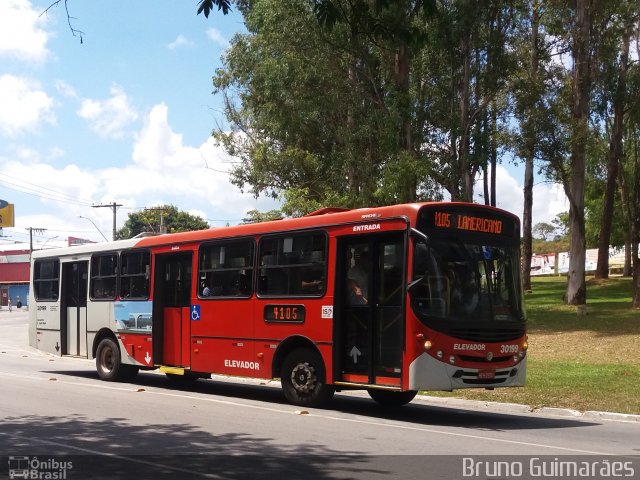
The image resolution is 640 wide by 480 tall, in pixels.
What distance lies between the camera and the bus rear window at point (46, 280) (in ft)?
64.8

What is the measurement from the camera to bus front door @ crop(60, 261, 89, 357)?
19.0 meters

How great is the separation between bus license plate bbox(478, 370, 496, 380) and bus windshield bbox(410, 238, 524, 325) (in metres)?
0.75

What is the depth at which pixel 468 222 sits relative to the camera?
12.3 m

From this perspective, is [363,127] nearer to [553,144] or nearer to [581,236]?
[553,144]

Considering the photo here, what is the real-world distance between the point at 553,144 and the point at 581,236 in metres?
6.41

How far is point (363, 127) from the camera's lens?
29578 mm

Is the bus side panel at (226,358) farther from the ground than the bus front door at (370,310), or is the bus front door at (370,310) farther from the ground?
the bus front door at (370,310)

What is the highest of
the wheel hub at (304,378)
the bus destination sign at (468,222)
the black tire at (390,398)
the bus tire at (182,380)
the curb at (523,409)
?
the bus destination sign at (468,222)

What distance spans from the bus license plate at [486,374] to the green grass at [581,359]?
2319mm

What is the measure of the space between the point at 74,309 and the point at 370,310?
31.7 ft

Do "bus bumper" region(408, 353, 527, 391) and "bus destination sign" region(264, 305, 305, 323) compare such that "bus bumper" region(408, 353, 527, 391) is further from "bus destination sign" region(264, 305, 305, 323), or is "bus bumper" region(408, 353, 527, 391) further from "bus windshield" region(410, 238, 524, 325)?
"bus destination sign" region(264, 305, 305, 323)

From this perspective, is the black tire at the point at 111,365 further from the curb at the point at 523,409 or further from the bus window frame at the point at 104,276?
the curb at the point at 523,409

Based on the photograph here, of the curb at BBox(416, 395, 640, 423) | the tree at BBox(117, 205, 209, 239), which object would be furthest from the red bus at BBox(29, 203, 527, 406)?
the tree at BBox(117, 205, 209, 239)

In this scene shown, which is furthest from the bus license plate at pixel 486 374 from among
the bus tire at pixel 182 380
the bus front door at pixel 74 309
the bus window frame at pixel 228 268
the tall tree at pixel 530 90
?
the tall tree at pixel 530 90
